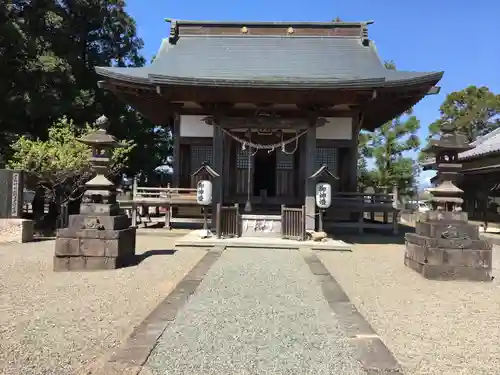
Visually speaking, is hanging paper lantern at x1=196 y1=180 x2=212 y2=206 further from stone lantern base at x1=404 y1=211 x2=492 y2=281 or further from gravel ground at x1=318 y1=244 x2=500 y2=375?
stone lantern base at x1=404 y1=211 x2=492 y2=281

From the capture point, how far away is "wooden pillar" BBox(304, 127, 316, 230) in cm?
1209

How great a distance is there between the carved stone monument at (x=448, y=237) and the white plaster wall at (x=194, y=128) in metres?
7.81

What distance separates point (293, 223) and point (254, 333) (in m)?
7.39

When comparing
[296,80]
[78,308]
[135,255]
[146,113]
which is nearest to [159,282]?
[78,308]

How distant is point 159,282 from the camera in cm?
645

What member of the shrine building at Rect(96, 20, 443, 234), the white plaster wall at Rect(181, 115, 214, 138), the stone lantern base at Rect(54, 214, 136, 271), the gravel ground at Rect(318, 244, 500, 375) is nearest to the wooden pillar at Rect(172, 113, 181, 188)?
the shrine building at Rect(96, 20, 443, 234)

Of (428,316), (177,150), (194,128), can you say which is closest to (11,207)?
(177,150)

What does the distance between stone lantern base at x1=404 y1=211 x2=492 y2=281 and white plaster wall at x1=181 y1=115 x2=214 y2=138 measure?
28.0 feet

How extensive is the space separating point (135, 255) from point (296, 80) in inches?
235

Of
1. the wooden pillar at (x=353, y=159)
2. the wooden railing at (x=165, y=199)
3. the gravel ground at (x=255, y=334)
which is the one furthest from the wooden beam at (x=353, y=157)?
the gravel ground at (x=255, y=334)

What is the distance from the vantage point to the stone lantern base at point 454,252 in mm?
7047

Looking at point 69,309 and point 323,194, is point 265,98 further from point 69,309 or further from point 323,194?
point 69,309

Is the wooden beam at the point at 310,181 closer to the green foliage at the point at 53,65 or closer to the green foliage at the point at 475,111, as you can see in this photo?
the green foliage at the point at 53,65

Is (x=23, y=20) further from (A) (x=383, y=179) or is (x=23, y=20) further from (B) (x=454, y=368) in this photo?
(A) (x=383, y=179)
